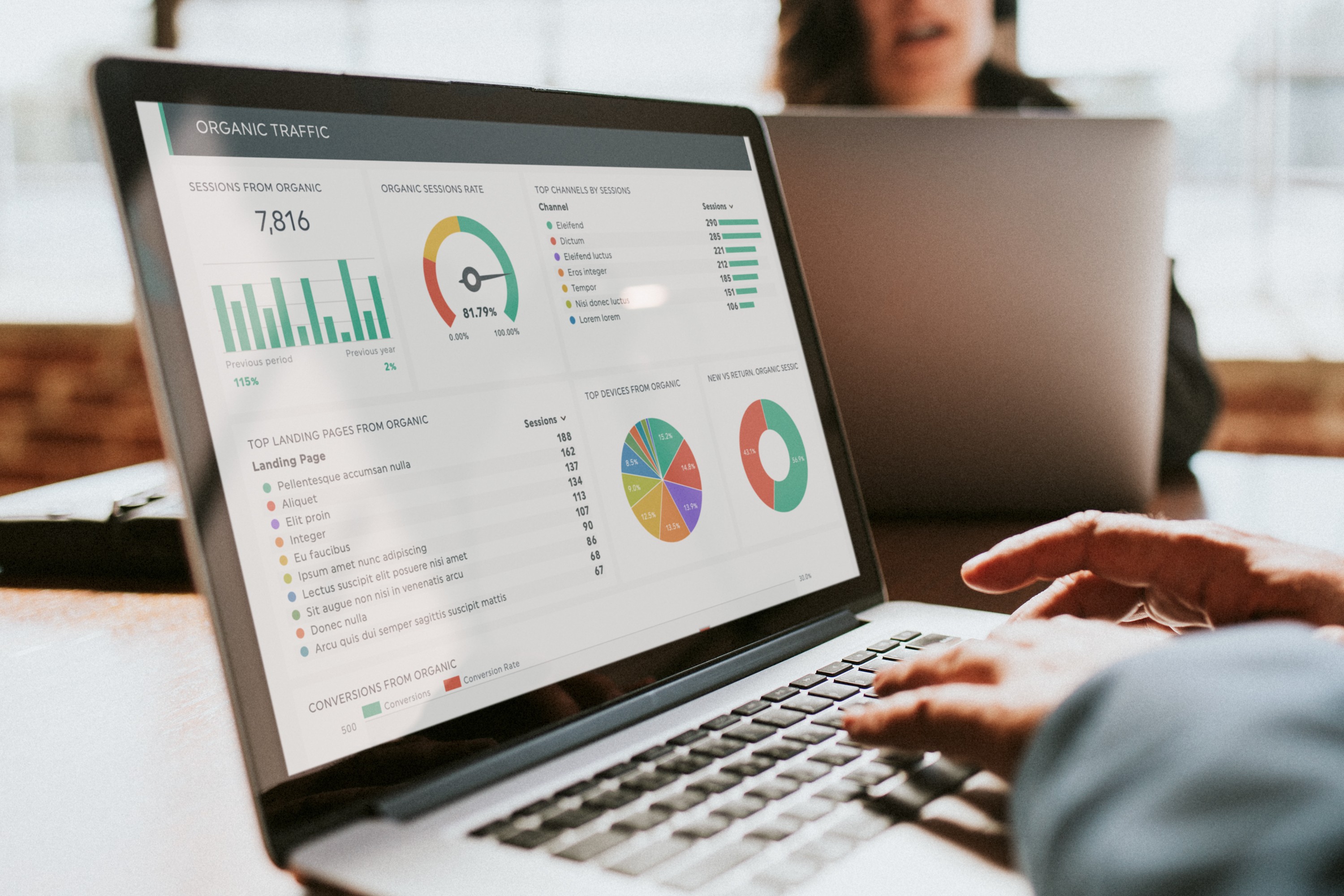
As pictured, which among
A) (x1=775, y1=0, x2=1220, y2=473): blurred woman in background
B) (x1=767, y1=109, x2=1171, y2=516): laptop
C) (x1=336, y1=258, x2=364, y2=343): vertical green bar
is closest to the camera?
(x1=336, y1=258, x2=364, y2=343): vertical green bar

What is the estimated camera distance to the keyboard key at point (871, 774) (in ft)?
1.24

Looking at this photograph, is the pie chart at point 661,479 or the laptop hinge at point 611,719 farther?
the pie chart at point 661,479

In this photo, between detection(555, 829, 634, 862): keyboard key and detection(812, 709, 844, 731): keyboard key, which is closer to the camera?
detection(555, 829, 634, 862): keyboard key

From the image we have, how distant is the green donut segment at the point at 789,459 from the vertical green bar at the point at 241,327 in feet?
1.04

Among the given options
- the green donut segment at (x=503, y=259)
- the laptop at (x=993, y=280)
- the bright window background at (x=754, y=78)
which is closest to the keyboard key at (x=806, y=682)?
the green donut segment at (x=503, y=259)

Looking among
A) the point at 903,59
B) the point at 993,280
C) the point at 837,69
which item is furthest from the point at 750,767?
the point at 837,69

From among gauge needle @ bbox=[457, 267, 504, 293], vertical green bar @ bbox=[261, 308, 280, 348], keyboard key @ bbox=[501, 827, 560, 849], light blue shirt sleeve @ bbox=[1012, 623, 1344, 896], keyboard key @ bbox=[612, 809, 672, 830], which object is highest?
gauge needle @ bbox=[457, 267, 504, 293]

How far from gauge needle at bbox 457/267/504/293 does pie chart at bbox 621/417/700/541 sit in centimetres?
11

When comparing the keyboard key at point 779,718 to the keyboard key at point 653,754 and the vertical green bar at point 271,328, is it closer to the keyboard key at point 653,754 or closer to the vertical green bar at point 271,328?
the keyboard key at point 653,754

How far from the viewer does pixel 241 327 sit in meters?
0.40

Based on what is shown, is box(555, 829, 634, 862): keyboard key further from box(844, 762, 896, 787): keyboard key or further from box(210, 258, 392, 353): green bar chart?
box(210, 258, 392, 353): green bar chart

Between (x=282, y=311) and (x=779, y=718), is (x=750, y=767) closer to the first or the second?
(x=779, y=718)

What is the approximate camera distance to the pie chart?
528mm

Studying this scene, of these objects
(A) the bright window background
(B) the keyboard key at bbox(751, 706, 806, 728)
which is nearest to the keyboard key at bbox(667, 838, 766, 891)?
(B) the keyboard key at bbox(751, 706, 806, 728)
